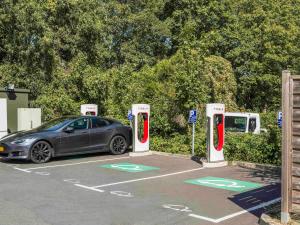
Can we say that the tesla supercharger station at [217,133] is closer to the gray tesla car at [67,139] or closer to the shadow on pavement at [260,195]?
the shadow on pavement at [260,195]

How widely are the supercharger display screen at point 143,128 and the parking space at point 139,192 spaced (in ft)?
6.26

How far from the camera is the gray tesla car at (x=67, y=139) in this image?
1223cm

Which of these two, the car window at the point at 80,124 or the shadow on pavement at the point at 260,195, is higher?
the car window at the point at 80,124

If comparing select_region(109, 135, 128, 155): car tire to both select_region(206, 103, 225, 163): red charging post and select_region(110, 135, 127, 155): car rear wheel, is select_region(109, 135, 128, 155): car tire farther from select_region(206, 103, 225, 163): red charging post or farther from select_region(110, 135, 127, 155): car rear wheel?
select_region(206, 103, 225, 163): red charging post

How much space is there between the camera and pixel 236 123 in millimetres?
18969

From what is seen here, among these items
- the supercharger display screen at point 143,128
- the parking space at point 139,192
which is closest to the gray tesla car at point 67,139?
the parking space at point 139,192

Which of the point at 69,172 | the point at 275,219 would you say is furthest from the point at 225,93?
the point at 275,219

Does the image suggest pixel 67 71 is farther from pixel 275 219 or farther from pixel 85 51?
pixel 275 219

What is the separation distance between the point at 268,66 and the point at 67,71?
14862 mm

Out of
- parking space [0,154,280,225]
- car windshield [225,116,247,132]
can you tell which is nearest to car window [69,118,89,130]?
parking space [0,154,280,225]

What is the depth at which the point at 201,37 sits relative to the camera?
33250mm

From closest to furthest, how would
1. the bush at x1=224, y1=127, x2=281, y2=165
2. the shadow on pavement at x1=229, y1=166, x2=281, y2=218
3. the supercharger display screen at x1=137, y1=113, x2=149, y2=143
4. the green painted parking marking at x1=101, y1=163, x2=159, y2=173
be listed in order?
the shadow on pavement at x1=229, y1=166, x2=281, y2=218 < the green painted parking marking at x1=101, y1=163, x2=159, y2=173 < the bush at x1=224, y1=127, x2=281, y2=165 < the supercharger display screen at x1=137, y1=113, x2=149, y2=143

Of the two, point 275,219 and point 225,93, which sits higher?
point 225,93

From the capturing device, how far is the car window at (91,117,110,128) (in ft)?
45.6
